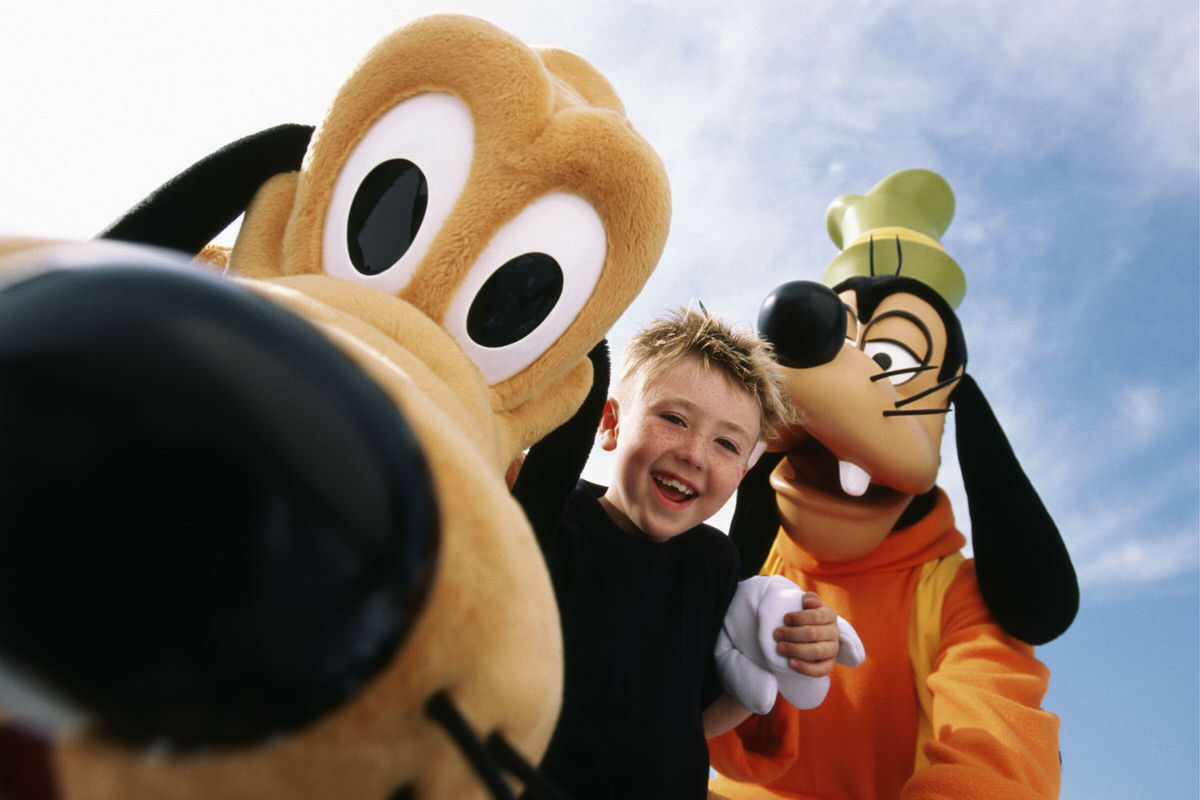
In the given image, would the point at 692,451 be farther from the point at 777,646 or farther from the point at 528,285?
the point at 528,285

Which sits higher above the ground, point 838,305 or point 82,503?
point 838,305

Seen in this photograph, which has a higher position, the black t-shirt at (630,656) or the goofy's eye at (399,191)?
the goofy's eye at (399,191)

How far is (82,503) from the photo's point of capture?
0.69ft

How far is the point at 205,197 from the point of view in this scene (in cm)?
79

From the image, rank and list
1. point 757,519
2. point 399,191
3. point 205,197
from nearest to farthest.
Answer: point 399,191, point 205,197, point 757,519

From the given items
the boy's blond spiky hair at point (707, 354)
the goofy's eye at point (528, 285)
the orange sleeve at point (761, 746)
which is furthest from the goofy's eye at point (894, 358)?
the goofy's eye at point (528, 285)

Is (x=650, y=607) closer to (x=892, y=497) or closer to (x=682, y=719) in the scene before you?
(x=682, y=719)

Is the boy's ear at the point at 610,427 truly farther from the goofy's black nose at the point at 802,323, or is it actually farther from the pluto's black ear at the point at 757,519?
the pluto's black ear at the point at 757,519

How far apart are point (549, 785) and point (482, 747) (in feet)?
0.09

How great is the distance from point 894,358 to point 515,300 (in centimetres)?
124

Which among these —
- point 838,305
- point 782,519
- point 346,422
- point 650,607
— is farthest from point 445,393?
point 782,519

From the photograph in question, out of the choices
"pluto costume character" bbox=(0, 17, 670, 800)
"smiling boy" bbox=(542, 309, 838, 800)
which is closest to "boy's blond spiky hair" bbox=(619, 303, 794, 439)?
"smiling boy" bbox=(542, 309, 838, 800)

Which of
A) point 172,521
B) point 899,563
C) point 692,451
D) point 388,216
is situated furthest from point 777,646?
point 172,521

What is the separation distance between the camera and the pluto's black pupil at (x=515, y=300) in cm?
67
